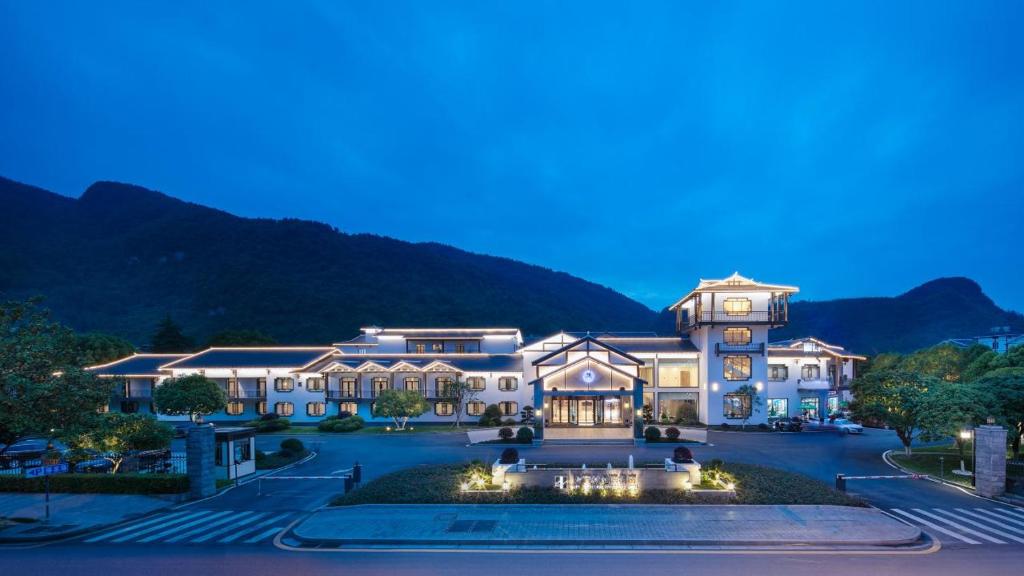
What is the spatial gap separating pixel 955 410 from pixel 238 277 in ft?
364

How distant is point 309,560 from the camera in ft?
46.2

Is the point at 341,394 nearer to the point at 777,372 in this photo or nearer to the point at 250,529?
the point at 250,529

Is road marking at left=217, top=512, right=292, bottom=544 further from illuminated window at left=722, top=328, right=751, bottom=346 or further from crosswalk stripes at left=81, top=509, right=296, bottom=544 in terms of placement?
illuminated window at left=722, top=328, right=751, bottom=346

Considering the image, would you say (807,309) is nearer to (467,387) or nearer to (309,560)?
(467,387)

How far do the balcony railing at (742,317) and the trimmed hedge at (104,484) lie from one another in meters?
40.6

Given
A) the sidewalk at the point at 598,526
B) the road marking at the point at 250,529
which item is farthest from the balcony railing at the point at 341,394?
the sidewalk at the point at 598,526

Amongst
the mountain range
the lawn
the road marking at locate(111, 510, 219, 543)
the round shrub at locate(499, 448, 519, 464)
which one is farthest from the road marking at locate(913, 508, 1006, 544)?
the mountain range

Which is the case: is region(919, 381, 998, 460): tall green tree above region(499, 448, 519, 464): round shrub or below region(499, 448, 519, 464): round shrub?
above

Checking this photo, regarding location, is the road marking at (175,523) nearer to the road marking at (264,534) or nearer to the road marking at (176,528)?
the road marking at (176,528)

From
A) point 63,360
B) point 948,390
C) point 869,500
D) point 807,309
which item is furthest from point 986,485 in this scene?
point 807,309

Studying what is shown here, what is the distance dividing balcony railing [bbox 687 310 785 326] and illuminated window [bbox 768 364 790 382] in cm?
722

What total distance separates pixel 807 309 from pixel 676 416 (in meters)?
103

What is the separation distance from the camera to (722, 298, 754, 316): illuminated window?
46719mm

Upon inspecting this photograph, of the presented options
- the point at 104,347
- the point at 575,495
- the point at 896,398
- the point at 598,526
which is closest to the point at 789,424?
the point at 896,398
